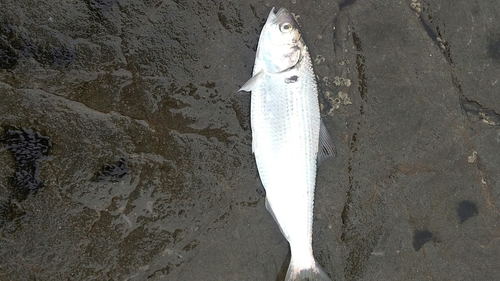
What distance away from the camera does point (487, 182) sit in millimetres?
3633

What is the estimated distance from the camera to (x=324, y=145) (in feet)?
11.2

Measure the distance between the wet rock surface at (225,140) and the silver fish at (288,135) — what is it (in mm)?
225

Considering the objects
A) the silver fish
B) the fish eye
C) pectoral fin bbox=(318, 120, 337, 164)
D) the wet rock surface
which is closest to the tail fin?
the silver fish

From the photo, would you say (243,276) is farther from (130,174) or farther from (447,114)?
(447,114)

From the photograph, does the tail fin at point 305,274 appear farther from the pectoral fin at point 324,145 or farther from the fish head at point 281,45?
the fish head at point 281,45

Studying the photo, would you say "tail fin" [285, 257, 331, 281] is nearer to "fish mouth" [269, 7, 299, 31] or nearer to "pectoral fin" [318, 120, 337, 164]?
"pectoral fin" [318, 120, 337, 164]

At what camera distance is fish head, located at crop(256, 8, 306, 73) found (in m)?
3.34

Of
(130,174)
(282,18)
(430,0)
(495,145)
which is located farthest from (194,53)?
(495,145)

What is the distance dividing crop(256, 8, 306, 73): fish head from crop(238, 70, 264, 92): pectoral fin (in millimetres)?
79

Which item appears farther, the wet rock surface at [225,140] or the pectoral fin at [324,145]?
the pectoral fin at [324,145]

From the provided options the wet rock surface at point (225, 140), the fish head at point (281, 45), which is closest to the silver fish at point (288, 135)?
the fish head at point (281, 45)

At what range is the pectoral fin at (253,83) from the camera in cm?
330

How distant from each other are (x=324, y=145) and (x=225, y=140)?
929mm

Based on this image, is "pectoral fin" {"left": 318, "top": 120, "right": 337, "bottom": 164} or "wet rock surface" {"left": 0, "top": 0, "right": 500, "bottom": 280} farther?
"pectoral fin" {"left": 318, "top": 120, "right": 337, "bottom": 164}
